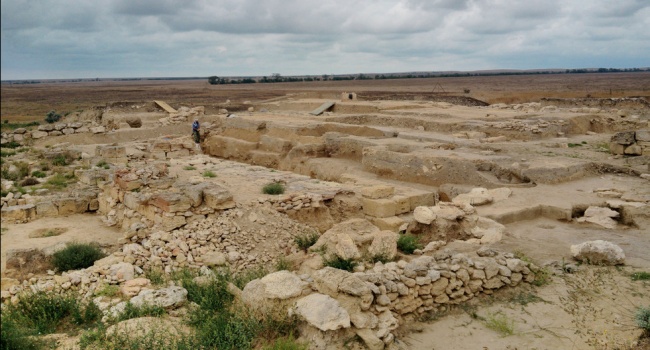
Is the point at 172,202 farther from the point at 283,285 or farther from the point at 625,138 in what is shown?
the point at 625,138

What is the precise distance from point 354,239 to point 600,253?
2803 millimetres

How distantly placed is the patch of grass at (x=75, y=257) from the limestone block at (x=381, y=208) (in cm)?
429

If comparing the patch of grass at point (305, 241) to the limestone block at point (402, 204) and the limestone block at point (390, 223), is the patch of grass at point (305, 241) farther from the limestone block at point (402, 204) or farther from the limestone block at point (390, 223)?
the limestone block at point (402, 204)

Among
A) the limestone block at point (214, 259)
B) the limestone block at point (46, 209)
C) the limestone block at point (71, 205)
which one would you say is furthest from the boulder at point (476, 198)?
the limestone block at point (46, 209)

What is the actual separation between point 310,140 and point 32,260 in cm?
870

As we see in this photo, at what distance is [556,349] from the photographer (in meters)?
3.99

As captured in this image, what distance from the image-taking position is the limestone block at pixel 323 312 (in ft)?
12.7

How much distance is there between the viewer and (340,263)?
5219 mm

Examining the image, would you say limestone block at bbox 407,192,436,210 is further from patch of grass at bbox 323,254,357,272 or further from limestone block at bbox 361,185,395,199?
patch of grass at bbox 323,254,357,272

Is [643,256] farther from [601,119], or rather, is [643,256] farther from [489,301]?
[601,119]

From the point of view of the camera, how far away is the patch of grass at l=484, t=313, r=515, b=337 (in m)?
4.25

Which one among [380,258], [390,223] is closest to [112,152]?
[390,223]

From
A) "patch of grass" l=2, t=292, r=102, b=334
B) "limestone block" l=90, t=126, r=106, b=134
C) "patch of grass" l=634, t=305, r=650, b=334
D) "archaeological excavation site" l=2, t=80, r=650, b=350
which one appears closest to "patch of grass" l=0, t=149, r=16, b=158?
"archaeological excavation site" l=2, t=80, r=650, b=350

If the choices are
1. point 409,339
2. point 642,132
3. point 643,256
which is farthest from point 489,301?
point 642,132
